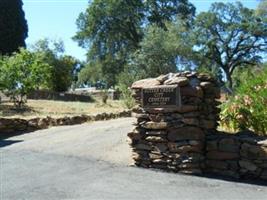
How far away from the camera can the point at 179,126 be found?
29.0ft

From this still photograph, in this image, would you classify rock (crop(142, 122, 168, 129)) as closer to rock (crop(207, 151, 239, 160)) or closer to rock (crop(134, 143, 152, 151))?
rock (crop(134, 143, 152, 151))

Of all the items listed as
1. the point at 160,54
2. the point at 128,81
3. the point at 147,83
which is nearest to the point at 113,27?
the point at 160,54

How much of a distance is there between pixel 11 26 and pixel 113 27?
1417 cm

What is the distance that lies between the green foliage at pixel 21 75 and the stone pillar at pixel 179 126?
1155 cm

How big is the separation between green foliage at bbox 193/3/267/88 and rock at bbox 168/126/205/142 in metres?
40.6

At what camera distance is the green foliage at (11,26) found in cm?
3675

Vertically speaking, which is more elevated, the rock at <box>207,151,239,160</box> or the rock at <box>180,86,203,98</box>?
the rock at <box>180,86,203,98</box>

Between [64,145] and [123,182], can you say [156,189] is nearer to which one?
[123,182]

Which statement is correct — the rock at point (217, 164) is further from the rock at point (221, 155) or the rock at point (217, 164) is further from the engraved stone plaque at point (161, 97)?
the engraved stone plaque at point (161, 97)

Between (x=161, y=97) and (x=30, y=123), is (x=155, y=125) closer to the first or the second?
(x=161, y=97)

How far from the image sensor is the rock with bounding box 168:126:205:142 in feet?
28.6

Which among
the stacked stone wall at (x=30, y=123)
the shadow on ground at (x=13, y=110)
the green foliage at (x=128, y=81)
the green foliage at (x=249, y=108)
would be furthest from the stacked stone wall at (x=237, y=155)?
the green foliage at (x=128, y=81)

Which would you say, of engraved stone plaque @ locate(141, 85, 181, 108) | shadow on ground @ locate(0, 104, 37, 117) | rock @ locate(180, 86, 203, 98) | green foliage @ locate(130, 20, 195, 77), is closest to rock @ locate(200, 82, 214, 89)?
rock @ locate(180, 86, 203, 98)

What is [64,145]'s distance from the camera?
11.6 meters
